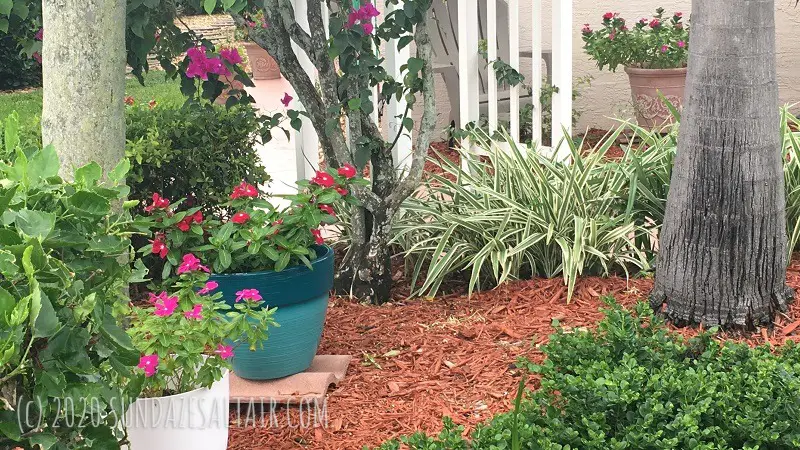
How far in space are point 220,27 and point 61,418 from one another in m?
16.1

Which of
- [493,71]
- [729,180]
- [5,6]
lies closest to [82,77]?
[5,6]

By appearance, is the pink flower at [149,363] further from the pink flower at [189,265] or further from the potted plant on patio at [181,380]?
the pink flower at [189,265]

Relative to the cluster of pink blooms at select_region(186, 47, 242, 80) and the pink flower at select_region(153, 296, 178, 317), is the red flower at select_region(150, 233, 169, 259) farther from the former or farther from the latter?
the cluster of pink blooms at select_region(186, 47, 242, 80)

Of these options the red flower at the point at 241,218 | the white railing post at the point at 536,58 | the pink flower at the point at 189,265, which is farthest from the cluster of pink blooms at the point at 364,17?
the white railing post at the point at 536,58

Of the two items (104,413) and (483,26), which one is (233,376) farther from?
(483,26)

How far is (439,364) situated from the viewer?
3.35 meters

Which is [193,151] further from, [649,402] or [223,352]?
[649,402]

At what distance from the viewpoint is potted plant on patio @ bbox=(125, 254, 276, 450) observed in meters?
2.48

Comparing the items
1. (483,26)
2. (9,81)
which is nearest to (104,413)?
(483,26)

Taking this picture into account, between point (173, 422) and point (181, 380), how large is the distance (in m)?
0.13

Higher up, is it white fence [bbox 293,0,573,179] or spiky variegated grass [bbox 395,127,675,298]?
white fence [bbox 293,0,573,179]

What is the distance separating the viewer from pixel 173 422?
2.49m

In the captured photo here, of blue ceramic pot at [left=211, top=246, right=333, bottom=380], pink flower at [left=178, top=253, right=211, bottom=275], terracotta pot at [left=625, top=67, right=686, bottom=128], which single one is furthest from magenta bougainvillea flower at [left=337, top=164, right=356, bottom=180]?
terracotta pot at [left=625, top=67, right=686, bottom=128]

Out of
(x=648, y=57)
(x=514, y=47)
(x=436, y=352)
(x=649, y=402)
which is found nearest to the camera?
(x=649, y=402)
